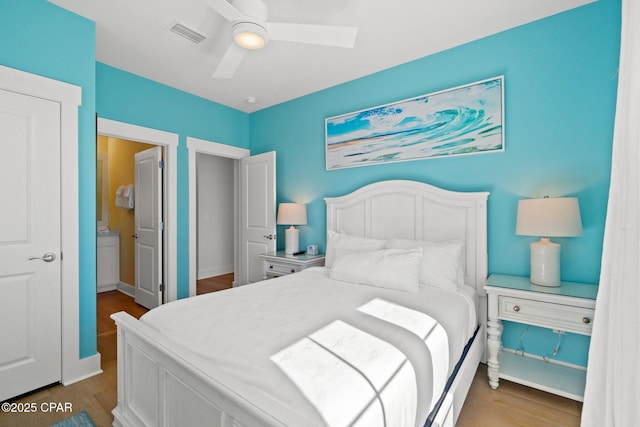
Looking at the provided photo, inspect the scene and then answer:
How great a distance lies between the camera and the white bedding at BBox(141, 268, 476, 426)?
1.06 metres

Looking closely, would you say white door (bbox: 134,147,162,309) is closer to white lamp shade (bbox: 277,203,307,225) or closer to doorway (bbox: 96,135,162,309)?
doorway (bbox: 96,135,162,309)

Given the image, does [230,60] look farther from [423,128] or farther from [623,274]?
[623,274]

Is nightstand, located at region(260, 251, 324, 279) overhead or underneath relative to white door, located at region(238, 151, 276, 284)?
underneath

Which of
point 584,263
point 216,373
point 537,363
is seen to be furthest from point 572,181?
point 216,373

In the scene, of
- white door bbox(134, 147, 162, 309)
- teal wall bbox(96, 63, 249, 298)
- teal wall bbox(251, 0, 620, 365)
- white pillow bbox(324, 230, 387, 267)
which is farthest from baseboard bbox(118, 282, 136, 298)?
teal wall bbox(251, 0, 620, 365)

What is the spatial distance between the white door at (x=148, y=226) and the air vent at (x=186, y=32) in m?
1.58

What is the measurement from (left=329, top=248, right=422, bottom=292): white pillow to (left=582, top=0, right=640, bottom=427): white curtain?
1.02 metres

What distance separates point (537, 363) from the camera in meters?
2.21

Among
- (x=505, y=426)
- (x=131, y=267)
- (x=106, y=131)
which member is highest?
(x=106, y=131)

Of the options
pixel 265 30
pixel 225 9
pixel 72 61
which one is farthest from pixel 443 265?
pixel 72 61

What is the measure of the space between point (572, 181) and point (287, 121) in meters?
3.07

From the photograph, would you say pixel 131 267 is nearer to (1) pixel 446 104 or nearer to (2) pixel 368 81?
(2) pixel 368 81

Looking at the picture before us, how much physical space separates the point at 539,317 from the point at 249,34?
2628 mm

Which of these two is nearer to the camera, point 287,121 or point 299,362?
point 299,362
